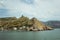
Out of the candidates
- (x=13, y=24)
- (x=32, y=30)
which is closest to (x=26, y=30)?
(x=32, y=30)

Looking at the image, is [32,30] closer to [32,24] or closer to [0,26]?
[32,24]

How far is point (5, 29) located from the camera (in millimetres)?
30078

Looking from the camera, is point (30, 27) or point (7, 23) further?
point (30, 27)

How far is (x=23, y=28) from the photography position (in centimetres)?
2947

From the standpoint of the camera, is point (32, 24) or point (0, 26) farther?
point (32, 24)

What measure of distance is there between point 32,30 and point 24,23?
2.48 meters

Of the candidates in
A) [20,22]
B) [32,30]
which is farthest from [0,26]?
[32,30]

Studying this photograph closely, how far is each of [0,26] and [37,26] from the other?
21.0 ft

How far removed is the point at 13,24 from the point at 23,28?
5.57 ft

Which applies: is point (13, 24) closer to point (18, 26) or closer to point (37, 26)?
point (18, 26)

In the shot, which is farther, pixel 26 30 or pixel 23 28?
pixel 26 30

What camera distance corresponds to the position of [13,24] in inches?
1160

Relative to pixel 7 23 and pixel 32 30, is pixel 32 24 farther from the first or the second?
pixel 7 23

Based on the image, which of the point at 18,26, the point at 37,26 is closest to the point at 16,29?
the point at 18,26
